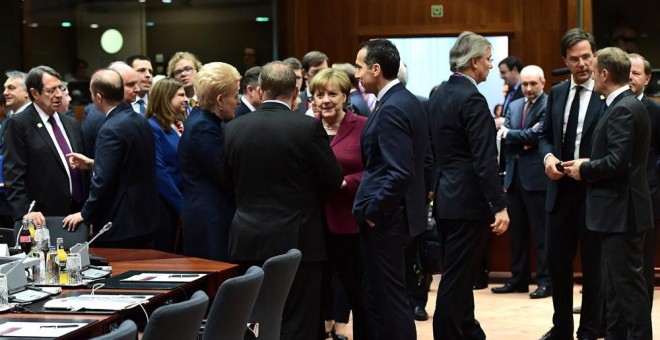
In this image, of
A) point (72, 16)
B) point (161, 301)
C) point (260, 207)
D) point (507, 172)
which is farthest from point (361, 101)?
point (72, 16)

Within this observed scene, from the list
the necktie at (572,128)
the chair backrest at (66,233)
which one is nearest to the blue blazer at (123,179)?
the chair backrest at (66,233)

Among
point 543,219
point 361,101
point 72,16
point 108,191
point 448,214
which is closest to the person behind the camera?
→ point 448,214

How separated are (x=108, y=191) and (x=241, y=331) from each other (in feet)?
8.13

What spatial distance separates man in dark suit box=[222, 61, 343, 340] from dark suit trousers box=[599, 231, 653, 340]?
1.45m

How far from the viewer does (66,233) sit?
5773mm

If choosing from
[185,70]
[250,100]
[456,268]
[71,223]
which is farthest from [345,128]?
[185,70]

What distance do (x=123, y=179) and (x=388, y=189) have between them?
5.69 ft

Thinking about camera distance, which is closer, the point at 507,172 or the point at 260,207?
the point at 260,207

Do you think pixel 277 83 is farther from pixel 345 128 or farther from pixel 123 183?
pixel 123 183

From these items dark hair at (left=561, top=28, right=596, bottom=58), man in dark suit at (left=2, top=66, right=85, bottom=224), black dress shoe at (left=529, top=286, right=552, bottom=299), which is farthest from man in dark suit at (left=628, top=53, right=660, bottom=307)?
man in dark suit at (left=2, top=66, right=85, bottom=224)

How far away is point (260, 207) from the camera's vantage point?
204 inches

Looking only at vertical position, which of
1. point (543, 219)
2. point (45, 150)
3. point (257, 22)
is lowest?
point (543, 219)

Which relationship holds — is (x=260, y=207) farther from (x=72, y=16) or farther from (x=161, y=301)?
(x=72, y=16)

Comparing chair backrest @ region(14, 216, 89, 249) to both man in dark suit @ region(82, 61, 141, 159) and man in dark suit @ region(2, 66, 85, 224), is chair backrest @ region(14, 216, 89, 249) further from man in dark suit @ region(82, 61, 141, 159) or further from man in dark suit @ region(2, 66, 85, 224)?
man in dark suit @ region(82, 61, 141, 159)
